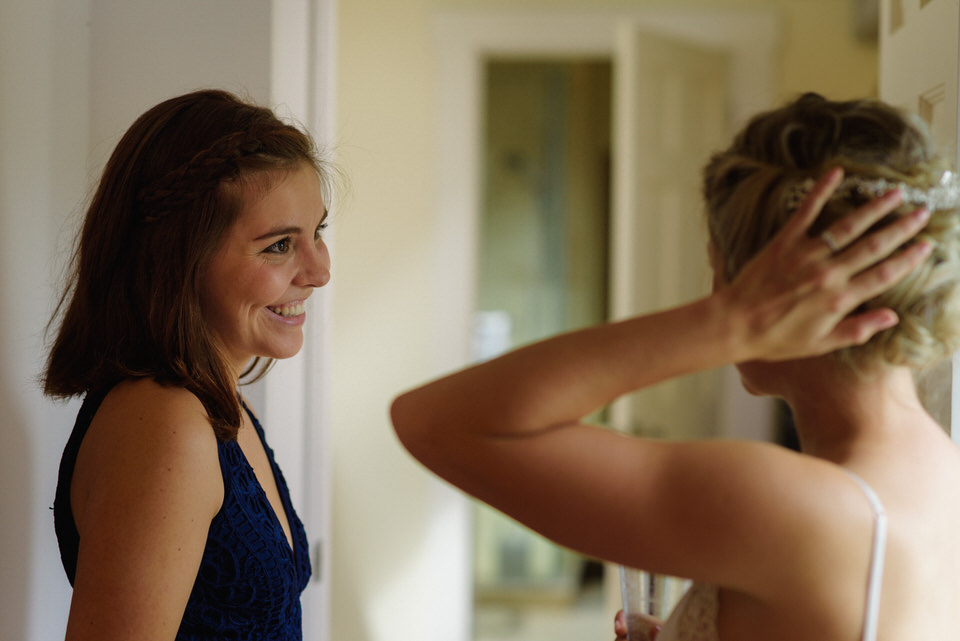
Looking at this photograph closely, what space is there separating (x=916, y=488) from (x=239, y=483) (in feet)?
2.51

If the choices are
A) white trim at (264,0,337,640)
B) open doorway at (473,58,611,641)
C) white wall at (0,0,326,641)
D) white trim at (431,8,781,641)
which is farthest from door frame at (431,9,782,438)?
white wall at (0,0,326,641)

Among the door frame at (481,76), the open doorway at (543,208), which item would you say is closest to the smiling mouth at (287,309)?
the door frame at (481,76)

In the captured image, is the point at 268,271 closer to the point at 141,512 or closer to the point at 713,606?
the point at 141,512

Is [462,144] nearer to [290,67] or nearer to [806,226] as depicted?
[290,67]

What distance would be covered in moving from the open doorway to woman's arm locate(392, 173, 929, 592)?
3.82 metres

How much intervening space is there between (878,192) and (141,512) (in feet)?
2.65

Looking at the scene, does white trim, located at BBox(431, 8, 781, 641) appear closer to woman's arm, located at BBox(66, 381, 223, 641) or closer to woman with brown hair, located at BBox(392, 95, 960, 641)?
woman's arm, located at BBox(66, 381, 223, 641)

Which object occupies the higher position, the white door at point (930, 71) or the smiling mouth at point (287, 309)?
the white door at point (930, 71)

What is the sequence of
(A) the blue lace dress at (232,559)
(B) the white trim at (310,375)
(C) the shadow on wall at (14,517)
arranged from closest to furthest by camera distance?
(A) the blue lace dress at (232,559) → (C) the shadow on wall at (14,517) → (B) the white trim at (310,375)

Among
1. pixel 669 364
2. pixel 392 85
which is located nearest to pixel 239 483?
pixel 669 364

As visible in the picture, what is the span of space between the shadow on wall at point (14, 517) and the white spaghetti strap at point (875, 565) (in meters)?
1.18

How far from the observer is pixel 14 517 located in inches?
51.6

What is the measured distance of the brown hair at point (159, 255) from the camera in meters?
1.06

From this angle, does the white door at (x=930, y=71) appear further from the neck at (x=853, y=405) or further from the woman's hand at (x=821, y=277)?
the woman's hand at (x=821, y=277)
